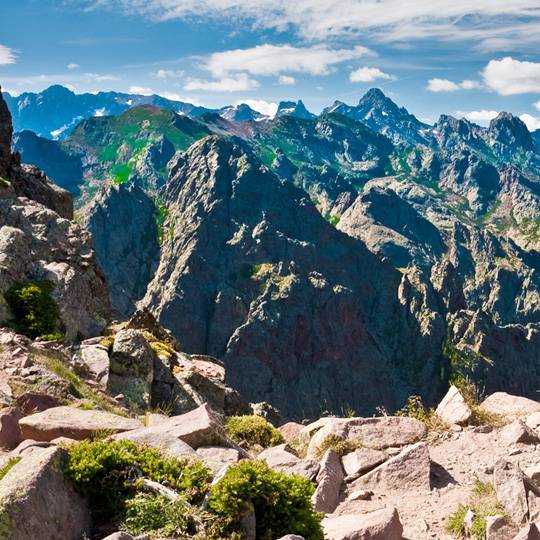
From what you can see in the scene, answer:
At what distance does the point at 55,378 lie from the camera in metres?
18.2

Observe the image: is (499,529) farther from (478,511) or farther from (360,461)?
(360,461)

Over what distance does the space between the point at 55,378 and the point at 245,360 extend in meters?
168

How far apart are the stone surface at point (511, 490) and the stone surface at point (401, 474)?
1782 mm

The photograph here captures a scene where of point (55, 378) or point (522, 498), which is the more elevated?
point (55, 378)

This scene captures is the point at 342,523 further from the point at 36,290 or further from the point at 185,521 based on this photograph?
the point at 36,290

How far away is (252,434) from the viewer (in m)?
19.4

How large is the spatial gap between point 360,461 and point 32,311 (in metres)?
17.2

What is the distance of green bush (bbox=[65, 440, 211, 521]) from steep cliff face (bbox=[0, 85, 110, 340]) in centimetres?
1677

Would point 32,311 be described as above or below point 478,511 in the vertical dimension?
above

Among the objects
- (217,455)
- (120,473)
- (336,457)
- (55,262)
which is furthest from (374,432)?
(55,262)

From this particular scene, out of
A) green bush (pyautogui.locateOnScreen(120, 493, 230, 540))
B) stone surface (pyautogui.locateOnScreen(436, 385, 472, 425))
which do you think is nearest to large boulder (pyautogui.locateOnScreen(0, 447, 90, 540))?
green bush (pyautogui.locateOnScreen(120, 493, 230, 540))

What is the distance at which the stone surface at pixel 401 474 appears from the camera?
13.7m

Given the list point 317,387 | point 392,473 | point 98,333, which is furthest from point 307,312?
point 392,473

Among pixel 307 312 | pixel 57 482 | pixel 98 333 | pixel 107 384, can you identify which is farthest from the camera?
pixel 307 312
